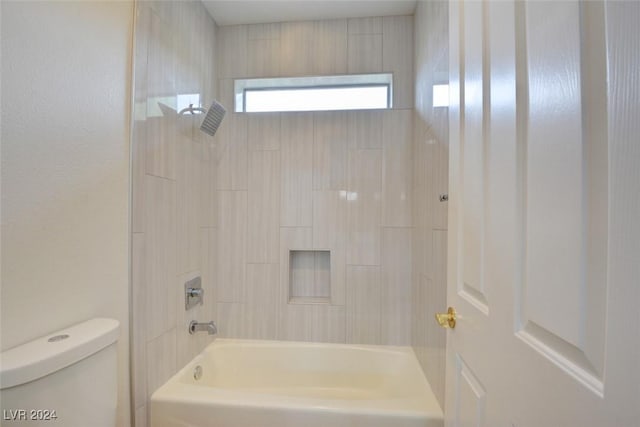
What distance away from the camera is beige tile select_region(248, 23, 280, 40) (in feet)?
6.92

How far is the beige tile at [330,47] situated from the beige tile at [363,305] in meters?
1.38

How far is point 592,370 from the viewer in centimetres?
41

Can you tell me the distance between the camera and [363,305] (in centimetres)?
205

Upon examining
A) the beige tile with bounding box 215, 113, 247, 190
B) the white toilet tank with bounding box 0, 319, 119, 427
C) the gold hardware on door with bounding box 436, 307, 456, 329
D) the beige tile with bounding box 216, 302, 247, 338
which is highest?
the beige tile with bounding box 215, 113, 247, 190

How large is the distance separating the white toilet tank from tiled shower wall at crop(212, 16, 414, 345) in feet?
3.65

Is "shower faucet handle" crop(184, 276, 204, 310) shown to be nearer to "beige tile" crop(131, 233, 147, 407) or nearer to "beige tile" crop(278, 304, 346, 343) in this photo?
"beige tile" crop(131, 233, 147, 407)

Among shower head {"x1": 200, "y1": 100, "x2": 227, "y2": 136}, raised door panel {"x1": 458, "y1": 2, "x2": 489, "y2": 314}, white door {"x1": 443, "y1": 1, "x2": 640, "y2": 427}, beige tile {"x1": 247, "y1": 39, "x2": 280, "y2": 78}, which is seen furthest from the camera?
beige tile {"x1": 247, "y1": 39, "x2": 280, "y2": 78}

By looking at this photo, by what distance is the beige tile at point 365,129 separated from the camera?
206cm

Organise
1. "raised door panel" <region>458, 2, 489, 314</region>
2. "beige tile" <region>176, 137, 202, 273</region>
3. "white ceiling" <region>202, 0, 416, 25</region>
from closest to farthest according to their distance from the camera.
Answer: "raised door panel" <region>458, 2, 489, 314</region> < "beige tile" <region>176, 137, 202, 273</region> < "white ceiling" <region>202, 0, 416, 25</region>

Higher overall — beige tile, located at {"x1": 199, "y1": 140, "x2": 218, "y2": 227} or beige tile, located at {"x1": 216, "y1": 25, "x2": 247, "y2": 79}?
beige tile, located at {"x1": 216, "y1": 25, "x2": 247, "y2": 79}

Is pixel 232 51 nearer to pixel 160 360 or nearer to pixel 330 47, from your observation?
pixel 330 47

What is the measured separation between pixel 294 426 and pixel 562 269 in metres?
1.31

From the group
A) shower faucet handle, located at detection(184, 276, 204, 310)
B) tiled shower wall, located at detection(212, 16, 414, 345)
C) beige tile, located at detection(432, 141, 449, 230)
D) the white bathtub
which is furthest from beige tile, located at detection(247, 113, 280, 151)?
the white bathtub

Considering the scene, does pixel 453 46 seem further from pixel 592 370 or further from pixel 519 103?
pixel 592 370
